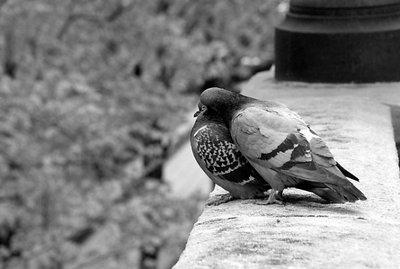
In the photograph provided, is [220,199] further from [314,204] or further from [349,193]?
[349,193]

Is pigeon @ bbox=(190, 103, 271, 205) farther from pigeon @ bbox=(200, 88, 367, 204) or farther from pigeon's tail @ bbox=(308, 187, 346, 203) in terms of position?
pigeon's tail @ bbox=(308, 187, 346, 203)

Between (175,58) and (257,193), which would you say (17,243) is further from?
(257,193)

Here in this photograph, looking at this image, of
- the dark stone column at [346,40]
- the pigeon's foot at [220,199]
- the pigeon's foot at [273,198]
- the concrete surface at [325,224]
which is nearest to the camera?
the concrete surface at [325,224]

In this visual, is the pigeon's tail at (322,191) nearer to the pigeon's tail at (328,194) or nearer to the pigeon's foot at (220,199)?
the pigeon's tail at (328,194)

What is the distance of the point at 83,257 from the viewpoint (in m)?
9.59

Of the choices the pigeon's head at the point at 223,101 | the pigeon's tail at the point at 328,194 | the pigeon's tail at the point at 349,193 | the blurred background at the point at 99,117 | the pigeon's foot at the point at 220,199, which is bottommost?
the blurred background at the point at 99,117

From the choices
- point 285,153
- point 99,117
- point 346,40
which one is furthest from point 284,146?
point 99,117

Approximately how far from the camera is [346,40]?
5539 millimetres

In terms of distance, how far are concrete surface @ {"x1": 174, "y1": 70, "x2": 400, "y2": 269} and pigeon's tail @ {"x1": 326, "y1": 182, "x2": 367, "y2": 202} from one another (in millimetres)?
52

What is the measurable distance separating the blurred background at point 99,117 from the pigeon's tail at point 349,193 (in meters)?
5.39

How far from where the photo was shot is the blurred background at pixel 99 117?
8.42 meters

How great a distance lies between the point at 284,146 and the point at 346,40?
256cm

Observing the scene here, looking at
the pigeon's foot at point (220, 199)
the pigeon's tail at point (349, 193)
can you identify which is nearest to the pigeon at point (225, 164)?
the pigeon's foot at point (220, 199)

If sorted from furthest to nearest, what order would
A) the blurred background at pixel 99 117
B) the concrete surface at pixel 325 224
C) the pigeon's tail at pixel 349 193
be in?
the blurred background at pixel 99 117 < the pigeon's tail at pixel 349 193 < the concrete surface at pixel 325 224
